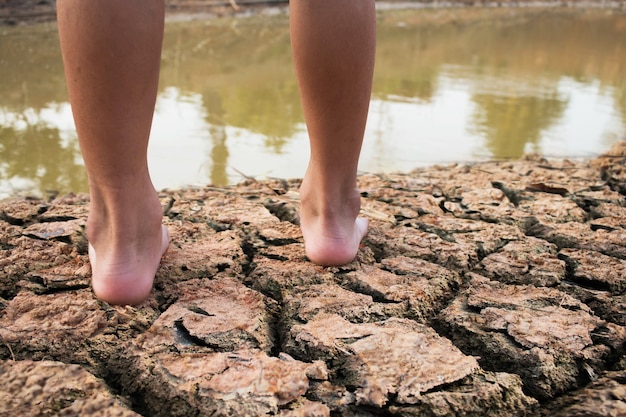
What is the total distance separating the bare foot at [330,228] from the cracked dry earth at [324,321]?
38 millimetres

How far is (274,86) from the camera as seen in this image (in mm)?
3363

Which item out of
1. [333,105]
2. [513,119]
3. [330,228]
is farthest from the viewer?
[513,119]

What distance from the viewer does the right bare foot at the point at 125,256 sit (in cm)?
102

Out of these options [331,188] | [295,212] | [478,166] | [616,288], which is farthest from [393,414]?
[478,166]

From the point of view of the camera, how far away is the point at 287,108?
2896mm

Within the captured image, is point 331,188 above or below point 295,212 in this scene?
above

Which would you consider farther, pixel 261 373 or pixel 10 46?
pixel 10 46

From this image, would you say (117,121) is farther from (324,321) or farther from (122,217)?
(324,321)

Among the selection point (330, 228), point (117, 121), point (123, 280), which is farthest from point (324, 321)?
point (117, 121)

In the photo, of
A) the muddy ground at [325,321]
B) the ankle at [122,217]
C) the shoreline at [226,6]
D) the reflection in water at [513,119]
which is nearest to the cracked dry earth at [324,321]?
the muddy ground at [325,321]

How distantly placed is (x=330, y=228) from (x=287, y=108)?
1.79 m

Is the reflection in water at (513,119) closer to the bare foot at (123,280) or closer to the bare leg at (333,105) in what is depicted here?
the bare leg at (333,105)

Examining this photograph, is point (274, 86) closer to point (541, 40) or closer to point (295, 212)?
point (295, 212)

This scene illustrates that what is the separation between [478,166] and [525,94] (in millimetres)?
1476
